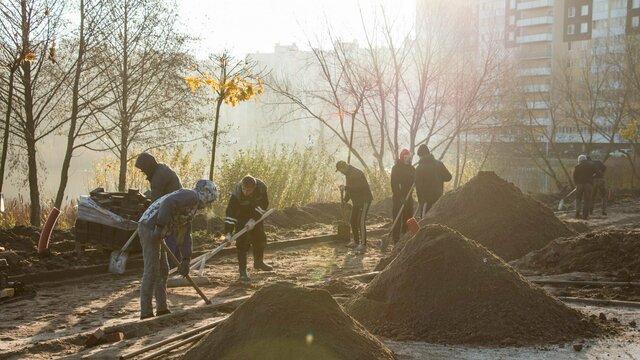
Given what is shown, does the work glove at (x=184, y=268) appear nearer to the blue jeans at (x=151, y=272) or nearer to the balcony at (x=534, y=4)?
the blue jeans at (x=151, y=272)

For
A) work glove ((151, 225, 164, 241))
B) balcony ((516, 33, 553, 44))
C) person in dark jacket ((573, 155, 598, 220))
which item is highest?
balcony ((516, 33, 553, 44))

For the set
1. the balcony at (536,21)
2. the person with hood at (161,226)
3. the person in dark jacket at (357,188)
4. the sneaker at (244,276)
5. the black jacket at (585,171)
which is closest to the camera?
the person with hood at (161,226)

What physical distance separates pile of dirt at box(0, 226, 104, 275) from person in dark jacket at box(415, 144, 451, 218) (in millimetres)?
6133

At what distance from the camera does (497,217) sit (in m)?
15.2

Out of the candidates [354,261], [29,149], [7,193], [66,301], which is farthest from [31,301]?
[7,193]

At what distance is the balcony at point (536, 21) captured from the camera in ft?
317

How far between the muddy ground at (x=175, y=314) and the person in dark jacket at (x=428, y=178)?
177 centimetres

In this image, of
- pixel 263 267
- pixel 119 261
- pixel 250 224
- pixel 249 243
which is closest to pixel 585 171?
pixel 263 267

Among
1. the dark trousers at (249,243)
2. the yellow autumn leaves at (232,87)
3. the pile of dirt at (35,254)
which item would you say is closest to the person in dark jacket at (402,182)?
the yellow autumn leaves at (232,87)

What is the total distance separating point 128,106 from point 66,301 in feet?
38.1

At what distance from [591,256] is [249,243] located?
17.6 feet

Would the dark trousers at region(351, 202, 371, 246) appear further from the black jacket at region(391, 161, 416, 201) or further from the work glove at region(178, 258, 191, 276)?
the work glove at region(178, 258, 191, 276)

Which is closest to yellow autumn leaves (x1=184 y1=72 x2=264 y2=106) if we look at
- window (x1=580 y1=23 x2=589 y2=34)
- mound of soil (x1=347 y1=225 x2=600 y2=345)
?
mound of soil (x1=347 y1=225 x2=600 y2=345)

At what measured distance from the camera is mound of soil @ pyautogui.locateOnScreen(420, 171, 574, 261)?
15.0 m
